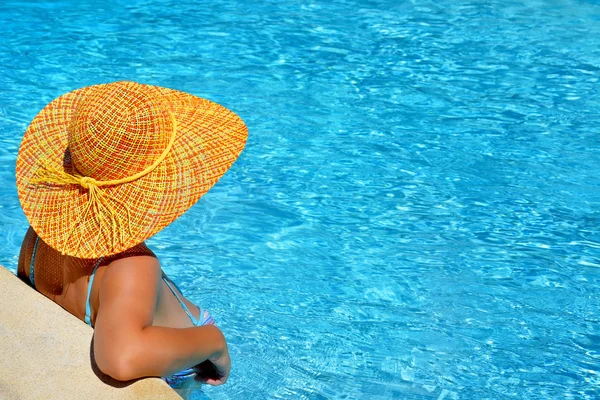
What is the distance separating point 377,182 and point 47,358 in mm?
3223

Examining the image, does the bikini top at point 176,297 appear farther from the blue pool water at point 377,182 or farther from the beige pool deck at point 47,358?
the blue pool water at point 377,182

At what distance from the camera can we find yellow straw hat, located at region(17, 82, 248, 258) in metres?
1.91

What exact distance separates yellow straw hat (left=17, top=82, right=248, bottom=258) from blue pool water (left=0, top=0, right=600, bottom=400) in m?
1.53

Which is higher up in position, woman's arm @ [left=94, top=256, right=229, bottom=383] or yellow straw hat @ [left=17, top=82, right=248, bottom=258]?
yellow straw hat @ [left=17, top=82, right=248, bottom=258]

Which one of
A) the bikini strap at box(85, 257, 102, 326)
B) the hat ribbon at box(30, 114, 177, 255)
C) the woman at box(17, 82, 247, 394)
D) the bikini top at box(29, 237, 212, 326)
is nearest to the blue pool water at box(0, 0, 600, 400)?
the bikini top at box(29, 237, 212, 326)

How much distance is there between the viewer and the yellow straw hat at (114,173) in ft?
6.27

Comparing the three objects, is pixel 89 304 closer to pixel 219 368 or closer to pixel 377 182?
pixel 219 368

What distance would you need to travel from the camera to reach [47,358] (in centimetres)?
205

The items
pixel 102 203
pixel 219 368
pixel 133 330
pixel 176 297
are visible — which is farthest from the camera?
pixel 176 297

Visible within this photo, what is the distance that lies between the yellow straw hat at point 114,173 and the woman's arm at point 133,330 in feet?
0.24

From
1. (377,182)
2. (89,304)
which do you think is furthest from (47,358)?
(377,182)

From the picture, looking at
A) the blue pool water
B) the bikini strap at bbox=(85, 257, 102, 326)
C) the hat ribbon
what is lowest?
the blue pool water

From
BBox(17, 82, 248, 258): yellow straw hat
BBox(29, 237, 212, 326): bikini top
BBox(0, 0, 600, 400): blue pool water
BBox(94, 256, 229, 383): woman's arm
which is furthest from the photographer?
BBox(0, 0, 600, 400): blue pool water

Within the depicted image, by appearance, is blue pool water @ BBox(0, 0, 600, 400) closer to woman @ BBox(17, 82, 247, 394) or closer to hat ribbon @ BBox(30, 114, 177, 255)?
woman @ BBox(17, 82, 247, 394)
